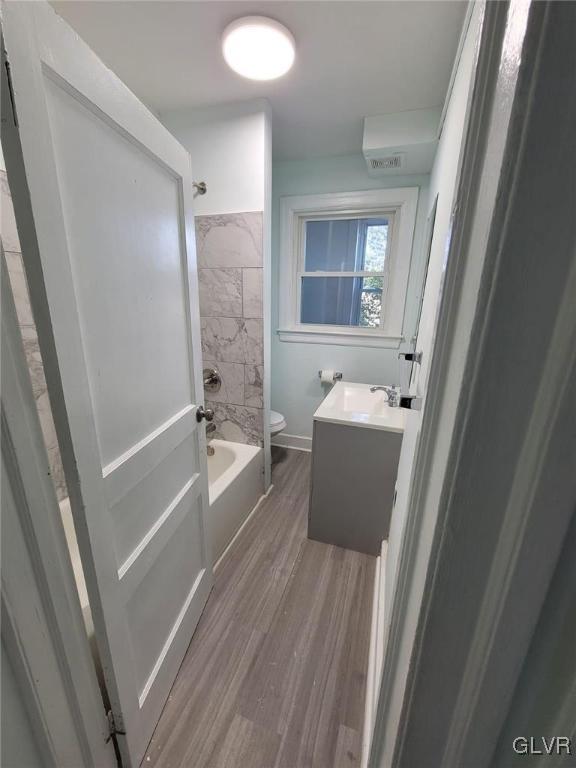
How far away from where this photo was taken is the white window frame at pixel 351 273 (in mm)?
2266

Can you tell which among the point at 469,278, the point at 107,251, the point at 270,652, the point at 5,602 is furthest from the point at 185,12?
the point at 270,652

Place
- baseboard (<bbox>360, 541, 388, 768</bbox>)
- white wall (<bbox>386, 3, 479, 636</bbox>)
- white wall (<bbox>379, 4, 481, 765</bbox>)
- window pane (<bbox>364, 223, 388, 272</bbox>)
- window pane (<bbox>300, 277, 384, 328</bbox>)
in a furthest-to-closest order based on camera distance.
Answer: window pane (<bbox>300, 277, 384, 328</bbox>) < window pane (<bbox>364, 223, 388, 272</bbox>) < baseboard (<bbox>360, 541, 388, 768</bbox>) < white wall (<bbox>386, 3, 479, 636</bbox>) < white wall (<bbox>379, 4, 481, 765</bbox>)

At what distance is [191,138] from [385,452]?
216 centimetres

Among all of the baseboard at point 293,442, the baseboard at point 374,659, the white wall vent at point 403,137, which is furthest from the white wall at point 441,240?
the baseboard at point 293,442

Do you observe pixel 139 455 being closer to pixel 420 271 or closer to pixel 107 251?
pixel 107 251

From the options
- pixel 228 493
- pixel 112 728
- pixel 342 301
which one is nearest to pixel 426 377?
pixel 112 728

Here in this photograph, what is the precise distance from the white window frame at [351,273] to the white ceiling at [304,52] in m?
0.53

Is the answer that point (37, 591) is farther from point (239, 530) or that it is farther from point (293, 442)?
point (293, 442)

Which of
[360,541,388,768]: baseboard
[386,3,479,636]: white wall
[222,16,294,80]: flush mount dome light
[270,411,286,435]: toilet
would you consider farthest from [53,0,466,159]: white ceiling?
[360,541,388,768]: baseboard

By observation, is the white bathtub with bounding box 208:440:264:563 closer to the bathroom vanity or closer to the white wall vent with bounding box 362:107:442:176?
the bathroom vanity

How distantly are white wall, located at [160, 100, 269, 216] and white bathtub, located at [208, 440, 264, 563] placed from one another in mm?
1559

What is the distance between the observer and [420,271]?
7.48 ft

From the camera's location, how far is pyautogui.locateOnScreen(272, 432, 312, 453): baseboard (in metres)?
2.93

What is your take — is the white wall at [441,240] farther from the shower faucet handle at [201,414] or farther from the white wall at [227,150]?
the white wall at [227,150]
